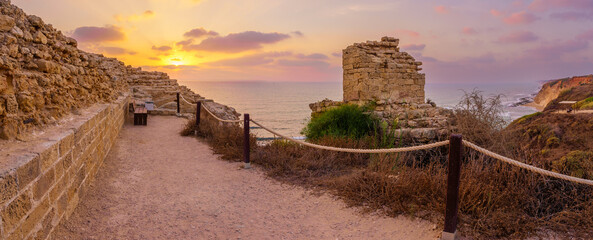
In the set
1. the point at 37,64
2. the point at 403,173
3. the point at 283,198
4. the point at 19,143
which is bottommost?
the point at 283,198

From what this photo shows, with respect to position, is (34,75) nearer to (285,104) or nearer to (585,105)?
(585,105)

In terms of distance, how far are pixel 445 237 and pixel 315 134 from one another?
6487 mm

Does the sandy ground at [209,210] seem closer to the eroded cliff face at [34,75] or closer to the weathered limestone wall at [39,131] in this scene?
the weathered limestone wall at [39,131]

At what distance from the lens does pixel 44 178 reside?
2777mm

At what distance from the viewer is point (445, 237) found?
10.1 ft

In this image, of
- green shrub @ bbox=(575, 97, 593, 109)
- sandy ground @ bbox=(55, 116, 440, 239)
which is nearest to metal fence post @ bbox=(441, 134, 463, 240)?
sandy ground @ bbox=(55, 116, 440, 239)

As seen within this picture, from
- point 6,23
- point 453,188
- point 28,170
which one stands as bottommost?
Result: point 453,188

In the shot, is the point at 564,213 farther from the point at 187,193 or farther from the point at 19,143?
the point at 19,143

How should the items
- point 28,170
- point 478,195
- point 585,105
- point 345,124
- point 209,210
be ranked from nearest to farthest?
point 28,170 < point 478,195 < point 209,210 < point 345,124 < point 585,105

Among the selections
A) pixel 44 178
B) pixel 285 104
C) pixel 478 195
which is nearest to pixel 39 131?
pixel 44 178

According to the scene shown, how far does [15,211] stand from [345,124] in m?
7.61

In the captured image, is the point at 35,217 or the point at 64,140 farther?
the point at 64,140

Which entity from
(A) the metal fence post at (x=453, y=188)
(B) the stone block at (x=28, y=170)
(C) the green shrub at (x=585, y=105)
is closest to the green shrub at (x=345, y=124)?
(A) the metal fence post at (x=453, y=188)

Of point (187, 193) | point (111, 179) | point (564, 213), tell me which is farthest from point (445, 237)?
point (111, 179)
